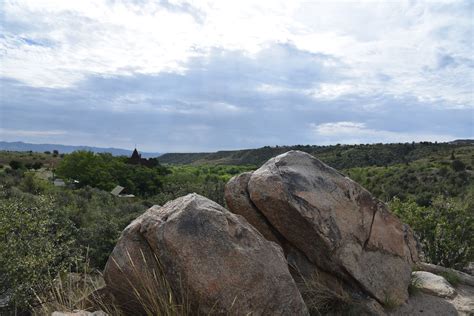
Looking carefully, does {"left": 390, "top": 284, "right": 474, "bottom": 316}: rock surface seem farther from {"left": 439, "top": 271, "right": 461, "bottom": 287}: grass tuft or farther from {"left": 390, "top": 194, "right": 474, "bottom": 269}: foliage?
{"left": 390, "top": 194, "right": 474, "bottom": 269}: foliage

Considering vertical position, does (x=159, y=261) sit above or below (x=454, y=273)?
above

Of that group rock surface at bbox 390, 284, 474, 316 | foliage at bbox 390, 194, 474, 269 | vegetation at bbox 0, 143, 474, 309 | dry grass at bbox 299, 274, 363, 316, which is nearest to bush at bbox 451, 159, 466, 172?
vegetation at bbox 0, 143, 474, 309

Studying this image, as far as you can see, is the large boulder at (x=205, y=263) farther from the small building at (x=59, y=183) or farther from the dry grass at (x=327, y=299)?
the small building at (x=59, y=183)

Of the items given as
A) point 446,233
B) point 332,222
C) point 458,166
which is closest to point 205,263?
point 332,222

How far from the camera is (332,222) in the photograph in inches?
294

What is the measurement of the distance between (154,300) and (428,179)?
4516 cm

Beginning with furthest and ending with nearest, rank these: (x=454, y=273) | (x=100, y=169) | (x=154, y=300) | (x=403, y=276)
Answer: (x=100, y=169) → (x=454, y=273) → (x=403, y=276) → (x=154, y=300)

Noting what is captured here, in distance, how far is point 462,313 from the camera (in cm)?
853

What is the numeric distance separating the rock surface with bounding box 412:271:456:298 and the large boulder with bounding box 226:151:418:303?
3.64 feet

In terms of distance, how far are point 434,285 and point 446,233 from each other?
14.9ft

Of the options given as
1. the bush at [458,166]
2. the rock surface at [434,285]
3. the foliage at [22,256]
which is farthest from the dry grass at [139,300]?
the bush at [458,166]

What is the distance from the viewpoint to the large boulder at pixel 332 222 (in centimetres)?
734

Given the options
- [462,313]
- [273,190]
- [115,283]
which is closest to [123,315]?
[115,283]

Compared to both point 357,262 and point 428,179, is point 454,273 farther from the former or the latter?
point 428,179
